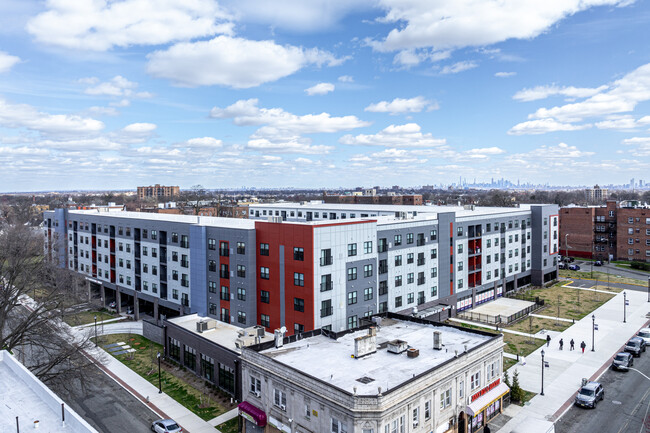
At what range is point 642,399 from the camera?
39.5 meters

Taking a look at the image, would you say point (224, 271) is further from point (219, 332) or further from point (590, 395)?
point (590, 395)

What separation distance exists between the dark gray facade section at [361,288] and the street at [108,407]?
22550 millimetres

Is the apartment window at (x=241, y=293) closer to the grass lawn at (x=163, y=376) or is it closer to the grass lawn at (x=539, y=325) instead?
the grass lawn at (x=163, y=376)

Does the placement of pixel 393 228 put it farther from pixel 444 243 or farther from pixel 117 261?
pixel 117 261

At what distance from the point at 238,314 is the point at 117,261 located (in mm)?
34533

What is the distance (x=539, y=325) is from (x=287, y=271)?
39.8 metres

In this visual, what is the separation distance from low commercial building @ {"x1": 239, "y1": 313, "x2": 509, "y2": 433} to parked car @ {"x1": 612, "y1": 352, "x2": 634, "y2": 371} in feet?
57.3

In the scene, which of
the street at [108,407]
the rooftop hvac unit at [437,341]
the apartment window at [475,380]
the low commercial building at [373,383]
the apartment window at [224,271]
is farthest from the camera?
the apartment window at [224,271]

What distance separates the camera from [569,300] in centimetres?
7625

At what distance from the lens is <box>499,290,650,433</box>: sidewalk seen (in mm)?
37969

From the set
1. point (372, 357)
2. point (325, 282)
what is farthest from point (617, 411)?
point (325, 282)

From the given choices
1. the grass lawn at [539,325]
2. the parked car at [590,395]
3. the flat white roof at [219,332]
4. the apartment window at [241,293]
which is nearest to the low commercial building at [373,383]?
the parked car at [590,395]

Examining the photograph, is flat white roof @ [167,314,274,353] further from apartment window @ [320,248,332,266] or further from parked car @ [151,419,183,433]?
apartment window @ [320,248,332,266]

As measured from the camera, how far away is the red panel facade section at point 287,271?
44.7 m
